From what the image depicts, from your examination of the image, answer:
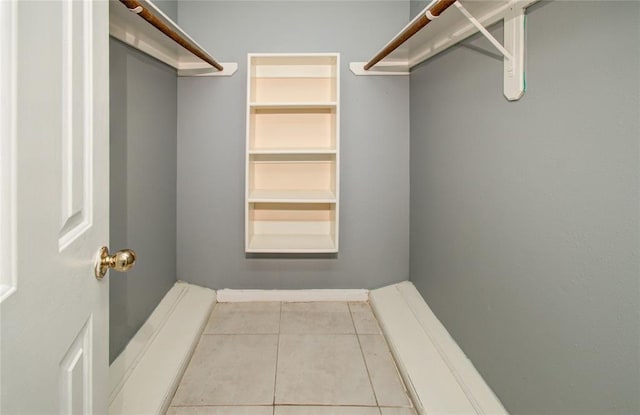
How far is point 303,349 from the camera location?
199 centimetres

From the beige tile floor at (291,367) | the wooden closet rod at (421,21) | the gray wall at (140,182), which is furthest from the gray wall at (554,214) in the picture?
the gray wall at (140,182)

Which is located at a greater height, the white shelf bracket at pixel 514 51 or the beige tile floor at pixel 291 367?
the white shelf bracket at pixel 514 51

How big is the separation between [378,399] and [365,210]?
4.09 ft

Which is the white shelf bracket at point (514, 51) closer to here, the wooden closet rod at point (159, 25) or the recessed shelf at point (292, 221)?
the wooden closet rod at point (159, 25)

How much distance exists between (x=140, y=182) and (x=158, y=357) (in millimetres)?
814

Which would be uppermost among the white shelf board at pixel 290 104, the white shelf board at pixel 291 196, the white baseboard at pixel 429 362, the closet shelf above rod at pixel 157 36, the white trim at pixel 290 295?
the closet shelf above rod at pixel 157 36

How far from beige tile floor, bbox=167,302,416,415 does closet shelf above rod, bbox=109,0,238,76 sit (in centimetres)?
147

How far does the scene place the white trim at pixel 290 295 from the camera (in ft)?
8.51

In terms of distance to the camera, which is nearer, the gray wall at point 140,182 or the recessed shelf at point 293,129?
the gray wall at point 140,182

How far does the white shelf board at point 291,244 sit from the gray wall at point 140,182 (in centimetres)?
53

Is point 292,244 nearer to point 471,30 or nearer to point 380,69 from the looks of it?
point 380,69

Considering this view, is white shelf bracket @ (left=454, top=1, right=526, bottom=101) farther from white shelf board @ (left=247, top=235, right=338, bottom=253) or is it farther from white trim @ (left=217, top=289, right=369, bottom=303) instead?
white trim @ (left=217, top=289, right=369, bottom=303)

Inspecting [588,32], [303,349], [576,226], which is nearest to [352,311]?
[303,349]

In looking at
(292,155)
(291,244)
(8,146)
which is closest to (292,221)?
(291,244)
